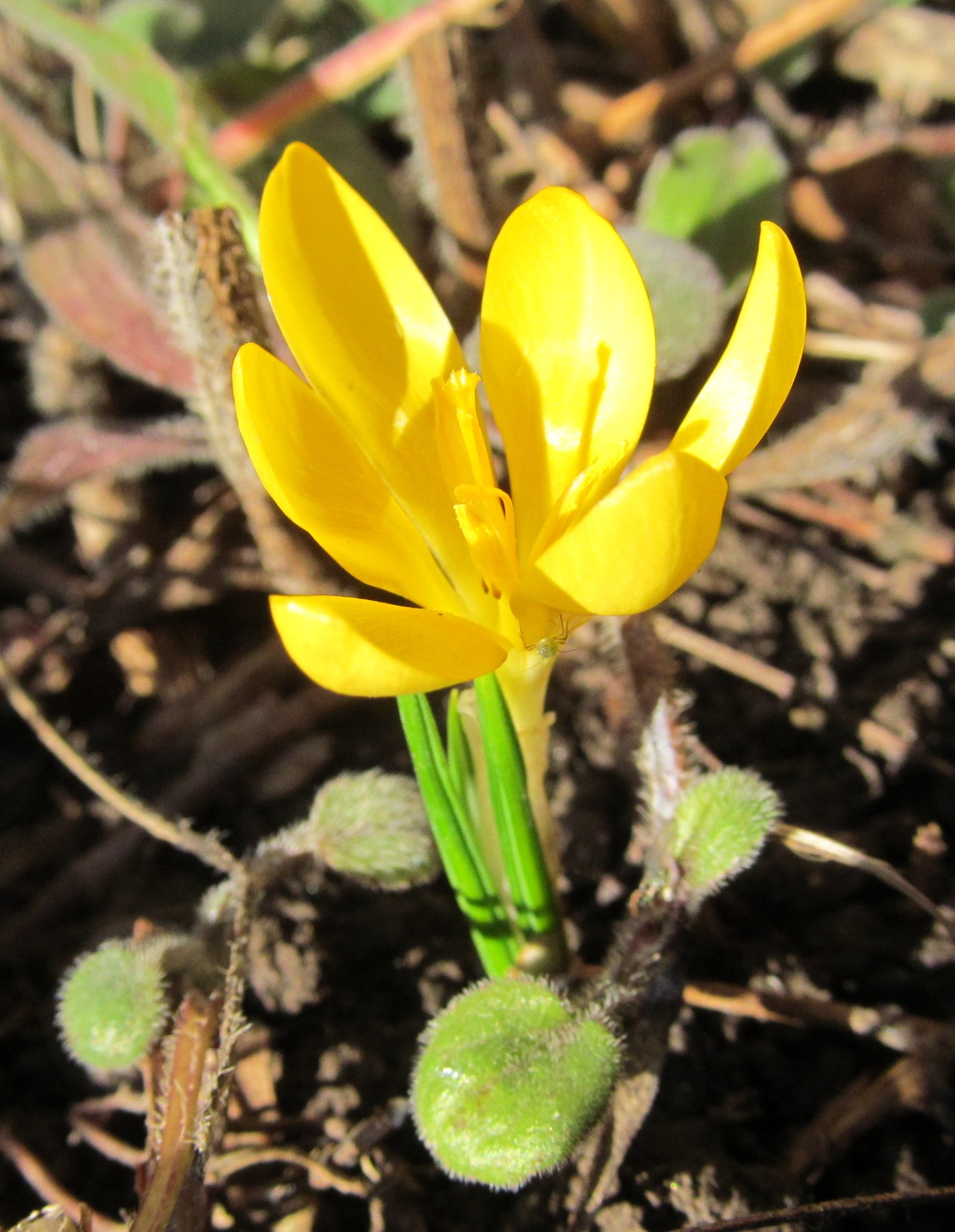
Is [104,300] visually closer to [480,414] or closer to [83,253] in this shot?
[83,253]

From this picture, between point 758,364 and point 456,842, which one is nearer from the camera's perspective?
point 758,364

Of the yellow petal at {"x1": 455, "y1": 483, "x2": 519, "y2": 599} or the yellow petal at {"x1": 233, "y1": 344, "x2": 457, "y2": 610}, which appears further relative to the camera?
the yellow petal at {"x1": 455, "y1": 483, "x2": 519, "y2": 599}

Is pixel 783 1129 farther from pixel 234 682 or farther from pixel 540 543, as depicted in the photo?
pixel 234 682

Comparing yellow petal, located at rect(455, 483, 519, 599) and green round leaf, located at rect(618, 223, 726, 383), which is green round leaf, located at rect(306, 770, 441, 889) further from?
green round leaf, located at rect(618, 223, 726, 383)


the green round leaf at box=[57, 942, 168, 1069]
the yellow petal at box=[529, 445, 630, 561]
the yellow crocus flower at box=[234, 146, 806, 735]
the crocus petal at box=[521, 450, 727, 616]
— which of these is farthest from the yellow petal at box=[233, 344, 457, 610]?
the green round leaf at box=[57, 942, 168, 1069]

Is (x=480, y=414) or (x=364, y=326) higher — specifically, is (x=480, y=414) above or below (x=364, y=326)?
below

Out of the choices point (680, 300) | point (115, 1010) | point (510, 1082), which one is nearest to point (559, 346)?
point (680, 300)

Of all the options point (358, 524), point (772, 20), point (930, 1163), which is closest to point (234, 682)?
point (358, 524)

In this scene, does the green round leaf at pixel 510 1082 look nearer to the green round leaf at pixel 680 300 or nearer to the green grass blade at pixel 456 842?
the green grass blade at pixel 456 842
